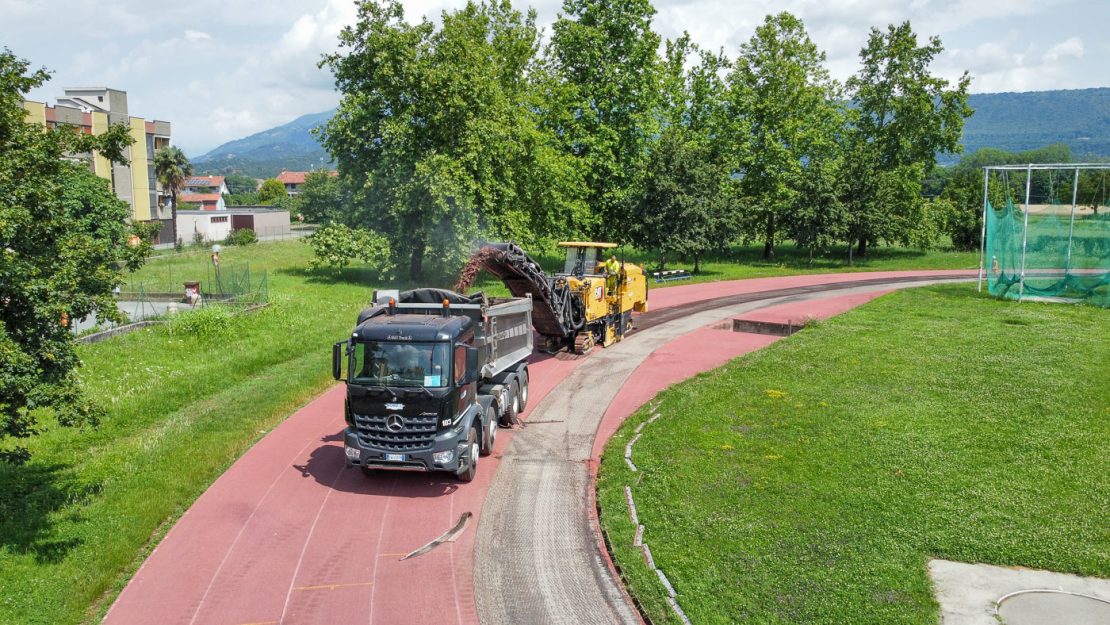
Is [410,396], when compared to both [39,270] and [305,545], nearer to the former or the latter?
[305,545]

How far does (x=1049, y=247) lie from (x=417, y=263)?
102 feet

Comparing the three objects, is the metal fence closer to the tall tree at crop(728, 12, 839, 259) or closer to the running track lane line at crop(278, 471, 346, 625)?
the running track lane line at crop(278, 471, 346, 625)

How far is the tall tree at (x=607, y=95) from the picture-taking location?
50438mm

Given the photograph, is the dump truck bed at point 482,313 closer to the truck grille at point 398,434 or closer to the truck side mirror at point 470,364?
the truck side mirror at point 470,364

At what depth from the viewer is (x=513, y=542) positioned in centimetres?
1309

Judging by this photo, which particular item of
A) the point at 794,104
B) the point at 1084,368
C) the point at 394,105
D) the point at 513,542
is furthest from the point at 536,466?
the point at 794,104

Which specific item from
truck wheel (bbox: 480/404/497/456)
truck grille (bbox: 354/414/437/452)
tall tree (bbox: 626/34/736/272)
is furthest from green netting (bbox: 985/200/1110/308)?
truck grille (bbox: 354/414/437/452)

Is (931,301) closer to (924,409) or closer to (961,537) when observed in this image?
(924,409)

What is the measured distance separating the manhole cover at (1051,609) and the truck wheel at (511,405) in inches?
427

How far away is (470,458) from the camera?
15.3m

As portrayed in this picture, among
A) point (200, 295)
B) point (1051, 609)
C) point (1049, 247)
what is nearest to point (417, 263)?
point (200, 295)

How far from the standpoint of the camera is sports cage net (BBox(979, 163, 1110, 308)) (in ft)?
105

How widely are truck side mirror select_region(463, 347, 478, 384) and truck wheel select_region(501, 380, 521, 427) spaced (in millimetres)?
3053

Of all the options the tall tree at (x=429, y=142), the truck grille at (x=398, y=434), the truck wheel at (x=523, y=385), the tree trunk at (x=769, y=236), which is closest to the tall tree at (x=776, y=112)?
the tree trunk at (x=769, y=236)
